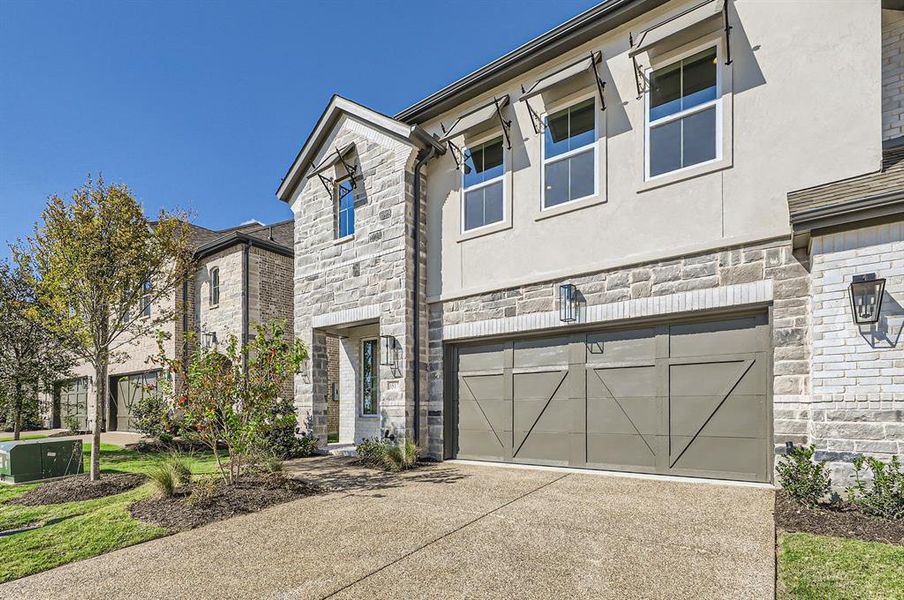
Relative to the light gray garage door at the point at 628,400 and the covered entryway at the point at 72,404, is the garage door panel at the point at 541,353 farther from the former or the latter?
the covered entryway at the point at 72,404

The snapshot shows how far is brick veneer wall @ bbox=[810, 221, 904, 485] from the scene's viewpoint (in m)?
5.00

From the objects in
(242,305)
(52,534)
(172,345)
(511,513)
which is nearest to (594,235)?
(511,513)

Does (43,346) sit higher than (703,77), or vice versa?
(703,77)

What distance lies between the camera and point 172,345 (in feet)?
54.5

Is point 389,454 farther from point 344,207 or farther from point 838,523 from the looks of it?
point 838,523

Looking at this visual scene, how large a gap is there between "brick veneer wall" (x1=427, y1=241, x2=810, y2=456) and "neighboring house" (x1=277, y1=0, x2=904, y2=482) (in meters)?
0.02

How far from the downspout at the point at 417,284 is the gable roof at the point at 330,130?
333mm

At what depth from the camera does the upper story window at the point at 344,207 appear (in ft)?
36.2

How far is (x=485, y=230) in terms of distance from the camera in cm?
901

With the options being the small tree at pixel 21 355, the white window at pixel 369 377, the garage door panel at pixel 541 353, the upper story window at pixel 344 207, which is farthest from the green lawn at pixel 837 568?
the small tree at pixel 21 355

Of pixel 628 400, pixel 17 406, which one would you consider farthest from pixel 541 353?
pixel 17 406

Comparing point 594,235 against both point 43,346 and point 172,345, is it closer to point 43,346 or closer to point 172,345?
point 172,345

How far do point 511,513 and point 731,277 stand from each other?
4.28 metres

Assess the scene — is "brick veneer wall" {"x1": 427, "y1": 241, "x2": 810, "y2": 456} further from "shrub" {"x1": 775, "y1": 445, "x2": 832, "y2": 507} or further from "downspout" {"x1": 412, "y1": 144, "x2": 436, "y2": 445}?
"downspout" {"x1": 412, "y1": 144, "x2": 436, "y2": 445}
